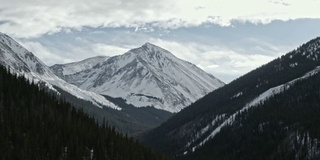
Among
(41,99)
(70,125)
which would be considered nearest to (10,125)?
(70,125)

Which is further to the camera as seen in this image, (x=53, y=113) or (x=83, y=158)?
(x=53, y=113)

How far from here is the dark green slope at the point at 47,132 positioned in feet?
419

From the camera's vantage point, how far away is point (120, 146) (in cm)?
15262

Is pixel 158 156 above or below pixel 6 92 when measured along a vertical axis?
below

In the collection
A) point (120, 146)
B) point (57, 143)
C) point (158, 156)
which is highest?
point (57, 143)

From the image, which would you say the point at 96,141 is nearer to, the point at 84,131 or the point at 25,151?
the point at 84,131

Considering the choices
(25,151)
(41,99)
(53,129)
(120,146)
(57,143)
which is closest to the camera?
(25,151)

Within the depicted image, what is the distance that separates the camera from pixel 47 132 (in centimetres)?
13875

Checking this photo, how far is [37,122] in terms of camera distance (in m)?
142

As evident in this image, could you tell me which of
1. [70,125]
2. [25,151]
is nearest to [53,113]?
[70,125]

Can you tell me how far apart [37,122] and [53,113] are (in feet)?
45.3

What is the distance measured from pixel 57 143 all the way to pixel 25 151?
1360 cm

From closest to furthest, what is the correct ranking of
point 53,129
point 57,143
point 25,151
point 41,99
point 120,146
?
point 25,151 < point 57,143 < point 53,129 < point 120,146 < point 41,99

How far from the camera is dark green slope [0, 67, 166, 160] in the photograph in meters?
128
